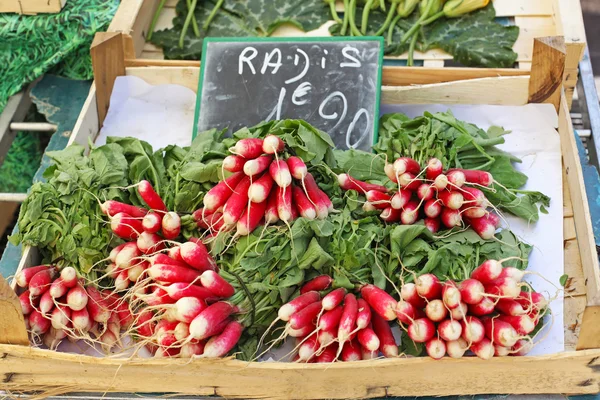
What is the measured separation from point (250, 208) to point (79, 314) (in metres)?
0.58

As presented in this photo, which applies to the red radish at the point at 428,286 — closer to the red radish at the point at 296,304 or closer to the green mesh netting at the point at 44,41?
the red radish at the point at 296,304

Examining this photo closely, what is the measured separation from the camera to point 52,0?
3061 millimetres

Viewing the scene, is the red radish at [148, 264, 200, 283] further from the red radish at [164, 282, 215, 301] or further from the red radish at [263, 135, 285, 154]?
the red radish at [263, 135, 285, 154]

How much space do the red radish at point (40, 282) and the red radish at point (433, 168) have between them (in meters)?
1.17

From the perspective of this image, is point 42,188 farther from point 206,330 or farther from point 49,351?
point 206,330

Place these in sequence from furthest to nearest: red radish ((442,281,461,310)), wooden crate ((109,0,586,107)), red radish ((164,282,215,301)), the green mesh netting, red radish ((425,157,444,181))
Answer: the green mesh netting
wooden crate ((109,0,586,107))
red radish ((425,157,444,181))
red radish ((164,282,215,301))
red radish ((442,281,461,310))

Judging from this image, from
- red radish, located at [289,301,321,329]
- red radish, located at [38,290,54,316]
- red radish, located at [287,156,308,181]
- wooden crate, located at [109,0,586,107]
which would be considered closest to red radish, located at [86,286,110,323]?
red radish, located at [38,290,54,316]

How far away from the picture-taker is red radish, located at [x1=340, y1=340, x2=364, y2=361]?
1808 millimetres

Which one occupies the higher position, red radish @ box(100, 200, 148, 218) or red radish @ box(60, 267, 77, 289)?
red radish @ box(100, 200, 148, 218)

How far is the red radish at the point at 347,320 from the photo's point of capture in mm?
1733

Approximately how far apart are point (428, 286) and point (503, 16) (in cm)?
197

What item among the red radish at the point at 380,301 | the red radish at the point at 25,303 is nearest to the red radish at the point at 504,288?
the red radish at the point at 380,301

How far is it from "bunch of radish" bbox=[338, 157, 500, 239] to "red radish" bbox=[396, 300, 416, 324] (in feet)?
1.08

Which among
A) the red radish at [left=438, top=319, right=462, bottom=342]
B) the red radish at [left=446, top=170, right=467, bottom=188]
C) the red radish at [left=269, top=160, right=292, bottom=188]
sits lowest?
the red radish at [left=438, top=319, right=462, bottom=342]
